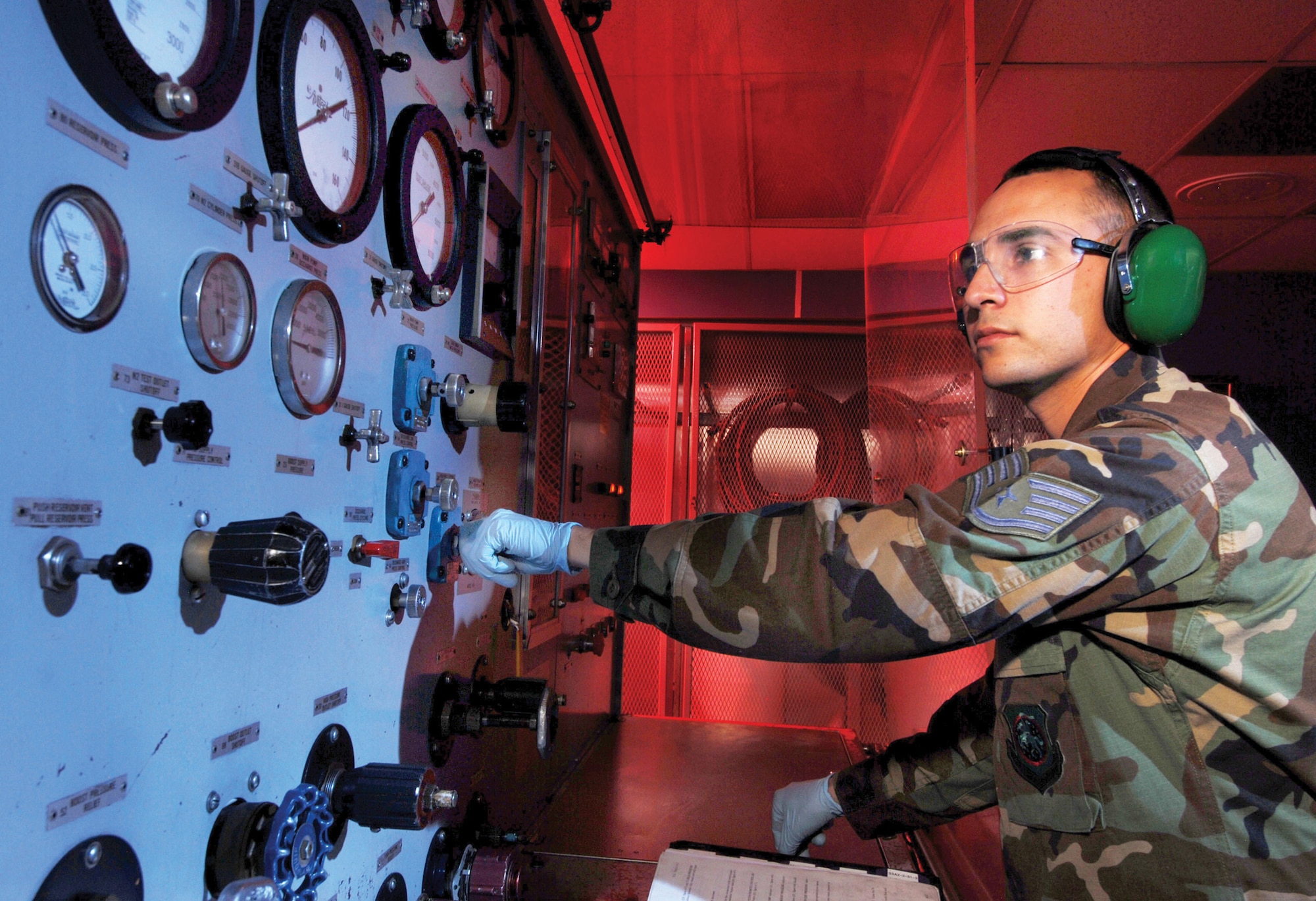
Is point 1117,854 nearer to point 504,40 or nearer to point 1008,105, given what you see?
point 504,40

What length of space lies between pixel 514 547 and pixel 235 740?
440mm

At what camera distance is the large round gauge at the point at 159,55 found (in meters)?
0.52

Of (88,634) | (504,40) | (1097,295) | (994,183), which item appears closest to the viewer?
(88,634)

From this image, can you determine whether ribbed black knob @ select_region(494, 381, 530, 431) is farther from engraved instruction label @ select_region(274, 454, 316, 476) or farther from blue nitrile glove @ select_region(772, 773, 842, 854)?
blue nitrile glove @ select_region(772, 773, 842, 854)

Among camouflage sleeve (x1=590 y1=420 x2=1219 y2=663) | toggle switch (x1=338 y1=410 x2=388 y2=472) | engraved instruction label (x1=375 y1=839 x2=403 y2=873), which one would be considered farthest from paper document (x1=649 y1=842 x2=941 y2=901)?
toggle switch (x1=338 y1=410 x2=388 y2=472)

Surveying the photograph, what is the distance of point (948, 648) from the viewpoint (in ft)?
2.83

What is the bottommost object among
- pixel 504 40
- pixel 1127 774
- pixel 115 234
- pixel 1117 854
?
pixel 1117 854

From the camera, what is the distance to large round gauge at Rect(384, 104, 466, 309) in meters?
1.02

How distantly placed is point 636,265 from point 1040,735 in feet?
8.00

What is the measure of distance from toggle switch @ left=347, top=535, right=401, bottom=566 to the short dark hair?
113 centimetres

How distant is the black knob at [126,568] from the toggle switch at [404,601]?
18.2 inches

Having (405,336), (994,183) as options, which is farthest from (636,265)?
(405,336)

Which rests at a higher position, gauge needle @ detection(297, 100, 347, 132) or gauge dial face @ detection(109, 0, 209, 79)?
gauge needle @ detection(297, 100, 347, 132)

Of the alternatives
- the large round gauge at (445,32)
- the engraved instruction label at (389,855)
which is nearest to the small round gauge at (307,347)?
the large round gauge at (445,32)
